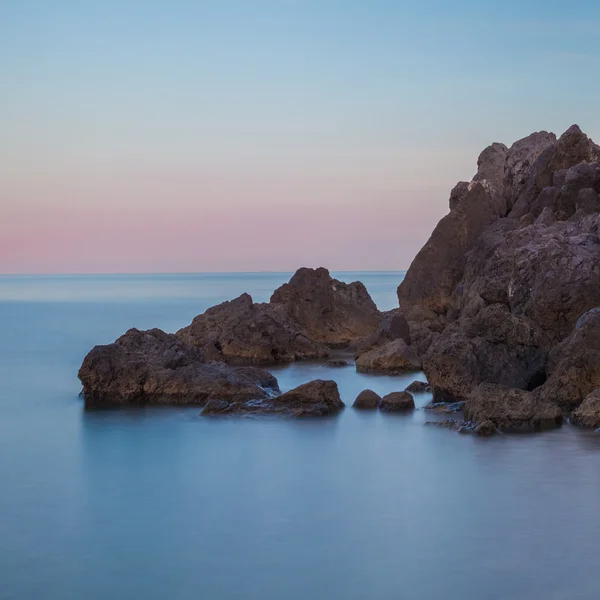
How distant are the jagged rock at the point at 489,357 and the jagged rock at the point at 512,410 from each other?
234 centimetres

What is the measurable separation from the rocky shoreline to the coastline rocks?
0.21ft

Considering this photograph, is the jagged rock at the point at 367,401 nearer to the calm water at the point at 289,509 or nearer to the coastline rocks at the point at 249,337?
the calm water at the point at 289,509

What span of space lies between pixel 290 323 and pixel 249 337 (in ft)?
12.4

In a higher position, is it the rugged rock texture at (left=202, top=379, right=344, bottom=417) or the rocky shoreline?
the rocky shoreline

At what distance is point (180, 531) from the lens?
1395 cm

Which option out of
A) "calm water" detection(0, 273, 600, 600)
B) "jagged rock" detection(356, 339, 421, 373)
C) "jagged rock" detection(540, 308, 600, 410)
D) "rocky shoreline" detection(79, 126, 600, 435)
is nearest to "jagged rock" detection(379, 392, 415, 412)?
"rocky shoreline" detection(79, 126, 600, 435)

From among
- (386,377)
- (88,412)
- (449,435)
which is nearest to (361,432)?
(449,435)

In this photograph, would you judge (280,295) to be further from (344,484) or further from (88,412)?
(344,484)

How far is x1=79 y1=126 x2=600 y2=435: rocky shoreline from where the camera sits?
842 inches

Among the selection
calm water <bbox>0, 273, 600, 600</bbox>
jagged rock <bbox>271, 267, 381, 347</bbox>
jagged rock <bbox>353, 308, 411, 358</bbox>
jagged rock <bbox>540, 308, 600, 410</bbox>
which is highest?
jagged rock <bbox>271, 267, 381, 347</bbox>

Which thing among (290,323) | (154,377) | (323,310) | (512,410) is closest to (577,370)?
(512,410)

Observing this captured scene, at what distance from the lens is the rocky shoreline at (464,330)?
70.1 ft

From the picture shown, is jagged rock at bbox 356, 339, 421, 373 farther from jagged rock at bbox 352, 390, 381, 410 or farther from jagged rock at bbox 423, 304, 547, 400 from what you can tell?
jagged rock at bbox 352, 390, 381, 410

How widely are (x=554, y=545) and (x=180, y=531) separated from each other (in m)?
5.41
